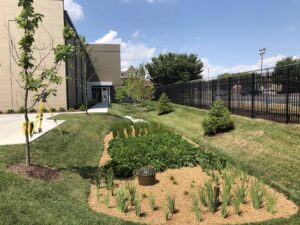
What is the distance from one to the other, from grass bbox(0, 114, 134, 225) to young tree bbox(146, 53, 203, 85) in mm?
49601

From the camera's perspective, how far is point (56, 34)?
2934 centimetres

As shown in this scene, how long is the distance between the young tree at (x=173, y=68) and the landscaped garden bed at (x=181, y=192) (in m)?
50.1

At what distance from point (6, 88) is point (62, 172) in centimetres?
2378

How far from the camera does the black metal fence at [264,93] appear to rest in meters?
11.6

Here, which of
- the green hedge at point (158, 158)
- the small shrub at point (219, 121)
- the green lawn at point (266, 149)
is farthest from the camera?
the small shrub at point (219, 121)

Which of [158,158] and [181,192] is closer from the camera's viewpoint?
[181,192]

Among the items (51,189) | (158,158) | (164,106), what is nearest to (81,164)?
(158,158)

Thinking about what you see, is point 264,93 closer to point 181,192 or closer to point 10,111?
point 181,192

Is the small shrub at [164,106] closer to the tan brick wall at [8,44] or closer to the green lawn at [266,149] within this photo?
the tan brick wall at [8,44]

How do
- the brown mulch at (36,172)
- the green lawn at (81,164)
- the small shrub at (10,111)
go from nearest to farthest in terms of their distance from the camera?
the green lawn at (81,164) < the brown mulch at (36,172) < the small shrub at (10,111)

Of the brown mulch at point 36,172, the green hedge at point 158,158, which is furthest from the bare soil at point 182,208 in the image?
the brown mulch at point 36,172

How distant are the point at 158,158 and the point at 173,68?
51984 mm

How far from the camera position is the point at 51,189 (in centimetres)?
686

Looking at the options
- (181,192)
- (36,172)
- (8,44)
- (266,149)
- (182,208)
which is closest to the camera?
(182,208)
